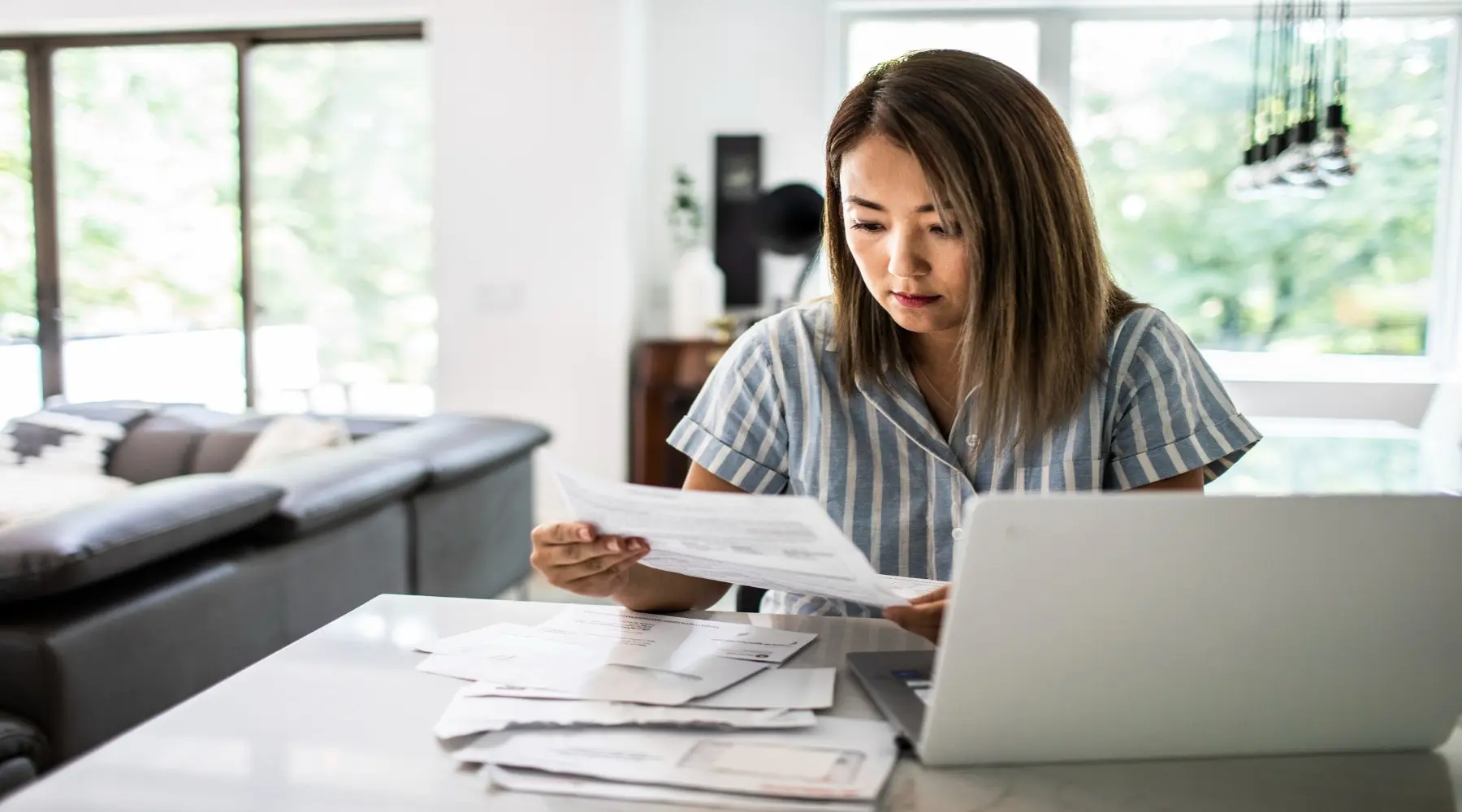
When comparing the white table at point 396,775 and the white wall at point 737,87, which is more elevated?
the white wall at point 737,87

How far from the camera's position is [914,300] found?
1.12 metres

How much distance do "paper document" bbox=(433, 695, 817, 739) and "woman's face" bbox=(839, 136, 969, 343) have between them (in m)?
0.47

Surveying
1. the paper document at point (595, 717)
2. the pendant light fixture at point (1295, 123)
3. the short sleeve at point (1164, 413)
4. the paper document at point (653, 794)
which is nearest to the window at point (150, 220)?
the pendant light fixture at point (1295, 123)

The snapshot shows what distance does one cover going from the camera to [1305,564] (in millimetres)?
644

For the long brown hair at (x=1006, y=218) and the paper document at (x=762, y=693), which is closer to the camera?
the paper document at (x=762, y=693)

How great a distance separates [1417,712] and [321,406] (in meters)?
4.75

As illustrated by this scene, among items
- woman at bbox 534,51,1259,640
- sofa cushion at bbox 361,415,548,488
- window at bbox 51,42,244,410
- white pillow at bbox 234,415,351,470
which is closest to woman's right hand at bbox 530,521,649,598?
woman at bbox 534,51,1259,640

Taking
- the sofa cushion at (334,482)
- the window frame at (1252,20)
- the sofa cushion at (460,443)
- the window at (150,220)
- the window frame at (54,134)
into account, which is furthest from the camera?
the window at (150,220)

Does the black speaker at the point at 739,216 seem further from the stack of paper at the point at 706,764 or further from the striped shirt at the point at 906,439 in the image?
the stack of paper at the point at 706,764

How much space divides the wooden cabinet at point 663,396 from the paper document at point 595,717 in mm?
3507

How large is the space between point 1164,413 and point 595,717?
66 cm

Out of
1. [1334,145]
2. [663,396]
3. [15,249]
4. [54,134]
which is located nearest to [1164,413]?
[1334,145]

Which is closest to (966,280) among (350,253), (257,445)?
(257,445)

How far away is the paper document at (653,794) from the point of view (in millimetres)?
652
